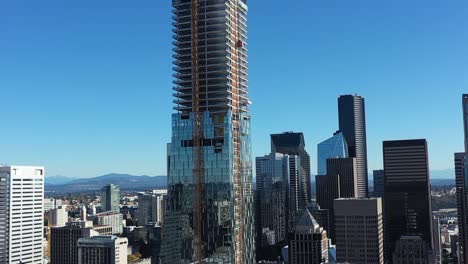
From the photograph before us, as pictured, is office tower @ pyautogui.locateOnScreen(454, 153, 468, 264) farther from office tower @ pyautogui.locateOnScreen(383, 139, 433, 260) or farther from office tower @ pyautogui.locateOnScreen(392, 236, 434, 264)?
office tower @ pyautogui.locateOnScreen(392, 236, 434, 264)

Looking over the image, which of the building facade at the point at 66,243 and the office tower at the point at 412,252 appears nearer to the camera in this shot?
the office tower at the point at 412,252

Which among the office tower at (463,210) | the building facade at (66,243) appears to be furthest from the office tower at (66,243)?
the office tower at (463,210)

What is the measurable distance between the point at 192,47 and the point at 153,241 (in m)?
118

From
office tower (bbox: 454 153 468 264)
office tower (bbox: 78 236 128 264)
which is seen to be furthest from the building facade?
office tower (bbox: 454 153 468 264)

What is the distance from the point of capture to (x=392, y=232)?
17875 centimetres

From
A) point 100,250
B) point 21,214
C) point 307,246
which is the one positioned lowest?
point 100,250

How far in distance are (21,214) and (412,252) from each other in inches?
3355

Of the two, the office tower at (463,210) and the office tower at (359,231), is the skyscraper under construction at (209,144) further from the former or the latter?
the office tower at (463,210)

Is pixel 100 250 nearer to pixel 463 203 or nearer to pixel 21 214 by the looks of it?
pixel 21 214

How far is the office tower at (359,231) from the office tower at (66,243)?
72.8 m

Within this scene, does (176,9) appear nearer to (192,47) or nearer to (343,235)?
(192,47)

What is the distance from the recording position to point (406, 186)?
18175 centimetres

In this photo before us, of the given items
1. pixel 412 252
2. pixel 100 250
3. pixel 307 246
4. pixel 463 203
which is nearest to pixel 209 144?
pixel 307 246

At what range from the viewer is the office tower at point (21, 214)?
117750 millimetres
